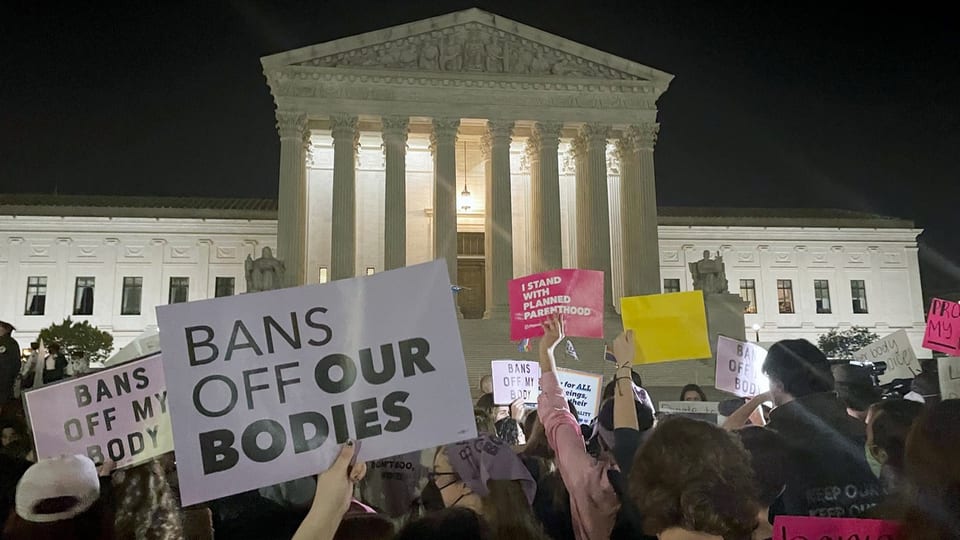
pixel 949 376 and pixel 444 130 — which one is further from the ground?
pixel 444 130

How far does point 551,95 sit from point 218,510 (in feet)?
104

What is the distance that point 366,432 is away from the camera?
377 centimetres

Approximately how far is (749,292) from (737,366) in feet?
154

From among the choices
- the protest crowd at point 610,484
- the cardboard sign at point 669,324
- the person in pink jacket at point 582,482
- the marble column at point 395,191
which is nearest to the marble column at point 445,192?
the marble column at point 395,191

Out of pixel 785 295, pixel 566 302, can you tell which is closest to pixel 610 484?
pixel 566 302

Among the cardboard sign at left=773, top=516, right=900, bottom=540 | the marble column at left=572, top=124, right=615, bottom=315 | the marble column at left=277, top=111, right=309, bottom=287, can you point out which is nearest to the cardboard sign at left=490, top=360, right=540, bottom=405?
the cardboard sign at left=773, top=516, right=900, bottom=540

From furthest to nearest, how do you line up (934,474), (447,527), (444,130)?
(444,130) → (447,527) → (934,474)

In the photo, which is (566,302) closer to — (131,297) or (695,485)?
(695,485)

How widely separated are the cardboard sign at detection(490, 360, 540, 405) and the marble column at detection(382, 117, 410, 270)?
2214 cm

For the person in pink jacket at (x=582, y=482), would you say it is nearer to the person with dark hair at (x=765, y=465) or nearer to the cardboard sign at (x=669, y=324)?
the person with dark hair at (x=765, y=465)

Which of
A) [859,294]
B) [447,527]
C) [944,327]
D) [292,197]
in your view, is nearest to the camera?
[447,527]

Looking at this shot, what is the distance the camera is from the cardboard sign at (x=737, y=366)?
26.5 ft

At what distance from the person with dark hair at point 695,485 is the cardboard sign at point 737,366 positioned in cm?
524

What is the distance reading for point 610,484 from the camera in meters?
3.99
